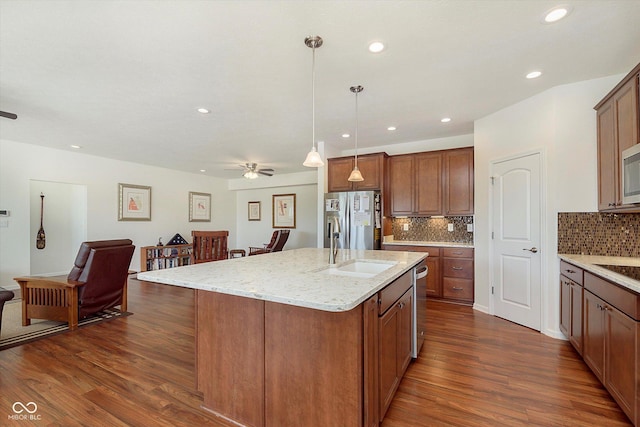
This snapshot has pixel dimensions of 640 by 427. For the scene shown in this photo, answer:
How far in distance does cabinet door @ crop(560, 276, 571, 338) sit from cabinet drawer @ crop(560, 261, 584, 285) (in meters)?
0.06

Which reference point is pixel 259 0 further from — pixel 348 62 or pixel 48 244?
pixel 48 244

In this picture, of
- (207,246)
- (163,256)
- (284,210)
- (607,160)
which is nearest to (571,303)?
(607,160)

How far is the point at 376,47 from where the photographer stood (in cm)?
218

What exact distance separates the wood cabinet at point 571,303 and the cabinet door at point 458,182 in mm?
1528

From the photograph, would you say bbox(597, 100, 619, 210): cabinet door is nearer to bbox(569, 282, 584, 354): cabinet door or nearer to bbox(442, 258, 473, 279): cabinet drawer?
bbox(569, 282, 584, 354): cabinet door

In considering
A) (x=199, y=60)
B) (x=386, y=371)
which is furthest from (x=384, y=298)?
(x=199, y=60)

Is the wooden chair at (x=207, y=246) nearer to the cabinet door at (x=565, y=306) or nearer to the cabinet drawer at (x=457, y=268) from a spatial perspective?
the cabinet drawer at (x=457, y=268)

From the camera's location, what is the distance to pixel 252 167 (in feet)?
20.3

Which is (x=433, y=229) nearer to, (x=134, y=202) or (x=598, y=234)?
(x=598, y=234)

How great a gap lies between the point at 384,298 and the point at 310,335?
483 millimetres

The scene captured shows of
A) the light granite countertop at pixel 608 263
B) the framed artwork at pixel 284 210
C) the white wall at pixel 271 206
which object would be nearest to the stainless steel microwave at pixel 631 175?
the light granite countertop at pixel 608 263

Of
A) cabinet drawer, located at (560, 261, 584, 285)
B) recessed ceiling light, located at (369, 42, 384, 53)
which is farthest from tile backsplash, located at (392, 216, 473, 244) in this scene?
recessed ceiling light, located at (369, 42, 384, 53)

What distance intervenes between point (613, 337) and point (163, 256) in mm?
7231

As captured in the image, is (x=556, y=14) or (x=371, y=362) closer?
(x=371, y=362)
